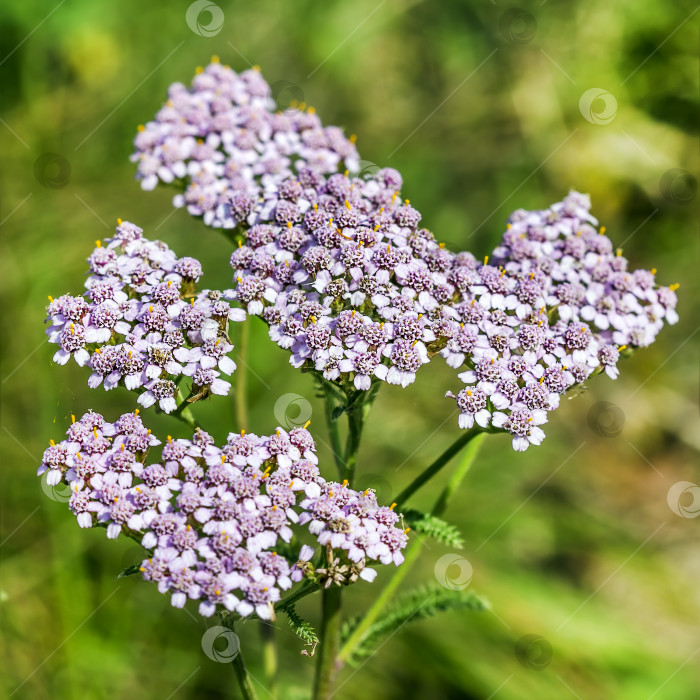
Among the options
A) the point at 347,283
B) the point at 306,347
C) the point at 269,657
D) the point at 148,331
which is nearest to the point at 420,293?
the point at 347,283

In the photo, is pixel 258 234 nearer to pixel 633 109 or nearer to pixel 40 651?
pixel 40 651

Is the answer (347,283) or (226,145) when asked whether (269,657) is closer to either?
(347,283)

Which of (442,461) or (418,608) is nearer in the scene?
(442,461)

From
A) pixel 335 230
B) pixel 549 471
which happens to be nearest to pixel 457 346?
pixel 335 230

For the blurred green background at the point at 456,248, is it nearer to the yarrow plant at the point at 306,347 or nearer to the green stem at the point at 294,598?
the yarrow plant at the point at 306,347

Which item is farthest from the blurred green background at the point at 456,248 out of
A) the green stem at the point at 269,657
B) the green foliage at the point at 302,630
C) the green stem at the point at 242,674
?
the green foliage at the point at 302,630

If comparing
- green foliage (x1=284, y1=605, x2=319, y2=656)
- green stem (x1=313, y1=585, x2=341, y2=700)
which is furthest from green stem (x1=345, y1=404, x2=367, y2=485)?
green foliage (x1=284, y1=605, x2=319, y2=656)
